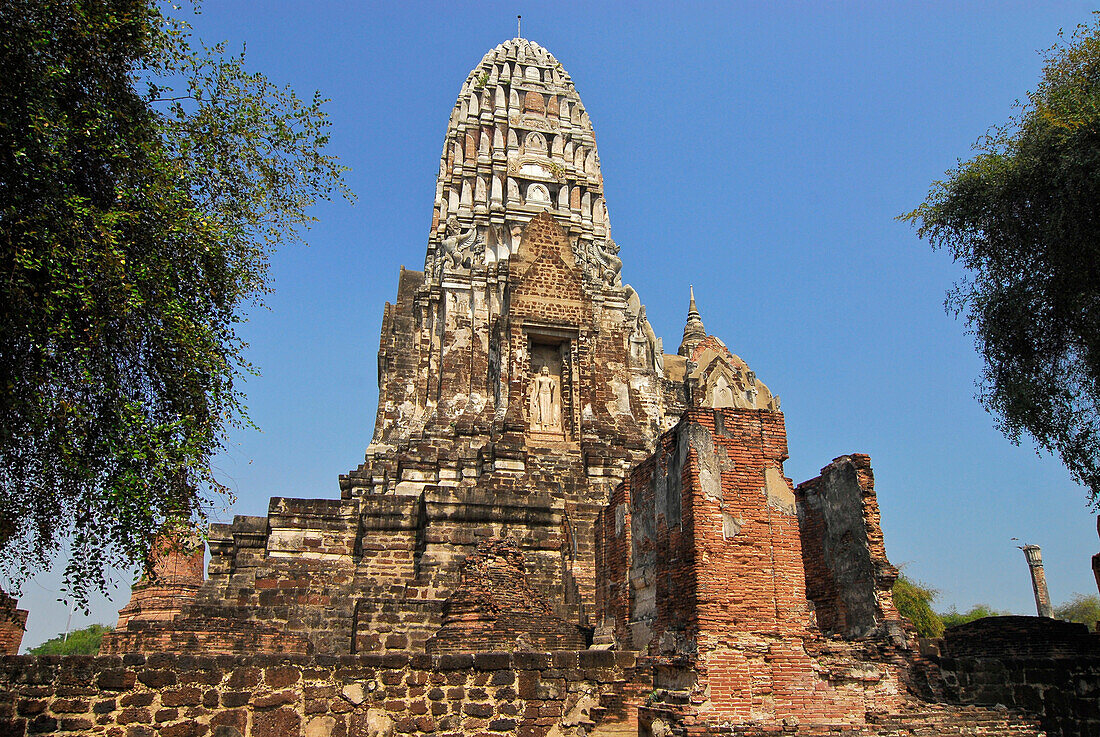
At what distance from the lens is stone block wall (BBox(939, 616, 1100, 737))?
10828 mm

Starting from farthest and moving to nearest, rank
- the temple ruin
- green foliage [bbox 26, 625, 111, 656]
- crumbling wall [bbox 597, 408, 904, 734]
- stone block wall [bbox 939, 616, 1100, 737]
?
green foliage [bbox 26, 625, 111, 656], stone block wall [bbox 939, 616, 1100, 737], crumbling wall [bbox 597, 408, 904, 734], the temple ruin

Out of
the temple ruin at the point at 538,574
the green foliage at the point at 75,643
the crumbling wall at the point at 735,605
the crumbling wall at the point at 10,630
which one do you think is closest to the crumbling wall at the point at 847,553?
the temple ruin at the point at 538,574

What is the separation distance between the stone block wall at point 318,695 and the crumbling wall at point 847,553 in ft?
13.6

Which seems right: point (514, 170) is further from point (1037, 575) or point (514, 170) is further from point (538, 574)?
point (1037, 575)

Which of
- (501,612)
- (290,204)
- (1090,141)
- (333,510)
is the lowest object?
(501,612)

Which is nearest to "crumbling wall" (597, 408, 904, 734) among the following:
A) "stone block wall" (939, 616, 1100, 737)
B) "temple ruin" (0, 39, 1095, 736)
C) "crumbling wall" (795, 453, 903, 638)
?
"temple ruin" (0, 39, 1095, 736)

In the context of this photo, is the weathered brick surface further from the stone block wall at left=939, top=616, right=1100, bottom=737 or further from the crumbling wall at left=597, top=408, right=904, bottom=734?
the stone block wall at left=939, top=616, right=1100, bottom=737

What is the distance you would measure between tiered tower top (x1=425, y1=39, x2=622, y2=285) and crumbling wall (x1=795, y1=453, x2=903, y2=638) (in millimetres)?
13913

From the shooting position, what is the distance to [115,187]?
7.03m

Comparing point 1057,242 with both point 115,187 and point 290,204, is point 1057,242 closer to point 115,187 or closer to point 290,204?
point 290,204

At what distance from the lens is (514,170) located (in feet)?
83.3

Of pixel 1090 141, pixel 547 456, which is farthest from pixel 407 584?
pixel 1090 141

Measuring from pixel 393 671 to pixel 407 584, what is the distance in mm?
7338

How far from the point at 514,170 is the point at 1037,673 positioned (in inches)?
769
